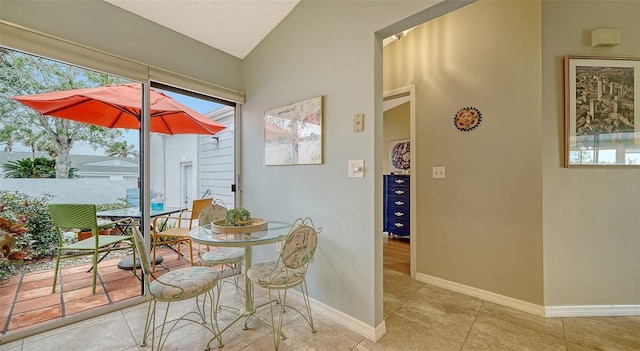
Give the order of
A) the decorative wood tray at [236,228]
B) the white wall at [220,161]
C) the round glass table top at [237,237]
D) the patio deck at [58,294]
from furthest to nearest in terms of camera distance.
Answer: the white wall at [220,161] → the patio deck at [58,294] → the decorative wood tray at [236,228] → the round glass table top at [237,237]

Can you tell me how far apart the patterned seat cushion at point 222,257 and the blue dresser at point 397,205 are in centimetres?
297

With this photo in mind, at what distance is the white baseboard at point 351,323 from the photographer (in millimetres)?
1724

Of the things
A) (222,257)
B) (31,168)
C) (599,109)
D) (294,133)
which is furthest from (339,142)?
(31,168)

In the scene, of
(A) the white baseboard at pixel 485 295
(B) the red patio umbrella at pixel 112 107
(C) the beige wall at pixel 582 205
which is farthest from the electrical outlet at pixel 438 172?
(B) the red patio umbrella at pixel 112 107

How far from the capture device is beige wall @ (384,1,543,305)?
2.06m

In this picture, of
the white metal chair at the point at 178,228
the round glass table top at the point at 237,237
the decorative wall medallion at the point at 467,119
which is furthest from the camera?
the white metal chair at the point at 178,228

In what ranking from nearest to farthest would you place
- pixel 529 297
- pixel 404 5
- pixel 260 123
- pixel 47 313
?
pixel 404 5, pixel 47 313, pixel 529 297, pixel 260 123

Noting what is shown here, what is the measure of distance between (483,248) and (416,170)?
976mm

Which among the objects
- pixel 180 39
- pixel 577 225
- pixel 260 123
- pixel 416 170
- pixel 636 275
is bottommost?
pixel 636 275

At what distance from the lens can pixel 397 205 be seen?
4.41 metres

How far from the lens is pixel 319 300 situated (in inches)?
81.7

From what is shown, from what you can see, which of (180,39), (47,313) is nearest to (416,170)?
(180,39)

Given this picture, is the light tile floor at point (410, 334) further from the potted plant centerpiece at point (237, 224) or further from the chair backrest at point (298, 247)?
the potted plant centerpiece at point (237, 224)

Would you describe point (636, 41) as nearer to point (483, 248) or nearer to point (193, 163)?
point (483, 248)
